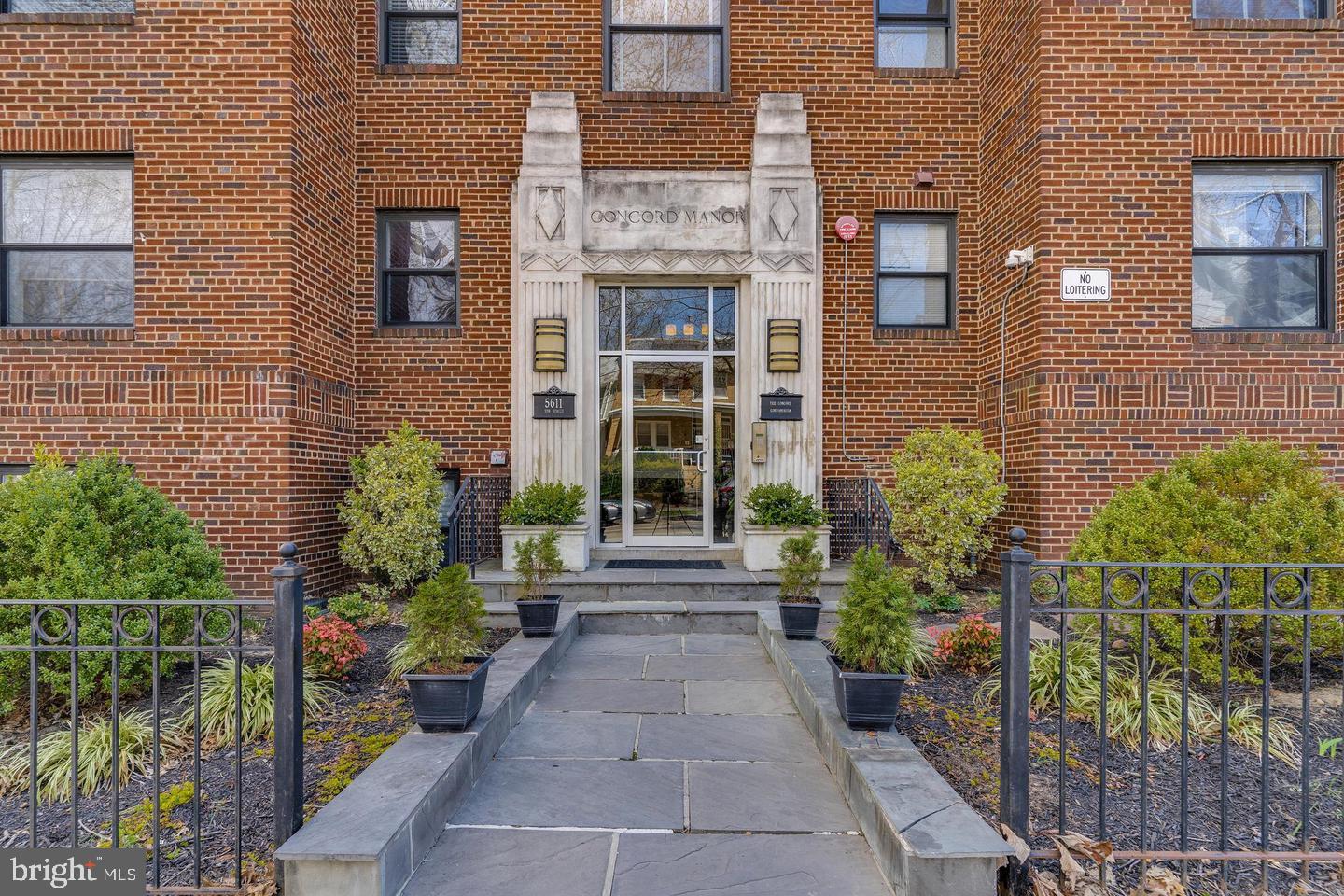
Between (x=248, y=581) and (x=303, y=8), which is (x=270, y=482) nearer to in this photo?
(x=248, y=581)

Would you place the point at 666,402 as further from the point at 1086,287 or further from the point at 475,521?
the point at 1086,287

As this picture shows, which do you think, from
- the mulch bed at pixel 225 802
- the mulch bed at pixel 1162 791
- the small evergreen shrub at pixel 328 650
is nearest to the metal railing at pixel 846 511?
the mulch bed at pixel 1162 791

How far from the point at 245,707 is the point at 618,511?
4674 mm

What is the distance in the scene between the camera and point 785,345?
303 inches

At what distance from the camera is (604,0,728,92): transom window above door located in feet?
27.1

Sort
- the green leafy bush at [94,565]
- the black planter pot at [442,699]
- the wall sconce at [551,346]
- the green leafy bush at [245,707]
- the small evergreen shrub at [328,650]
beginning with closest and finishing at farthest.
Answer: the black planter pot at [442,699] < the green leafy bush at [245,707] < the green leafy bush at [94,565] < the small evergreen shrub at [328,650] < the wall sconce at [551,346]

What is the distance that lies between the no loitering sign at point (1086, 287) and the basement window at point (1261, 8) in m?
2.74

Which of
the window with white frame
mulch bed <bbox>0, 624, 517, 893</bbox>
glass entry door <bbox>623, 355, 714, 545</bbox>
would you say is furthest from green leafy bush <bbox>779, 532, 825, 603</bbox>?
the window with white frame

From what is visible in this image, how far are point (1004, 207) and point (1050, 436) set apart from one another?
2.58 meters

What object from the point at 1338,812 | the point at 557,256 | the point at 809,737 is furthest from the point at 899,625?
the point at 557,256

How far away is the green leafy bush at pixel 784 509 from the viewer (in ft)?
23.3

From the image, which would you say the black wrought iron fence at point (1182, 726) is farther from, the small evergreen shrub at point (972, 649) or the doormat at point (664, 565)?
the doormat at point (664, 565)

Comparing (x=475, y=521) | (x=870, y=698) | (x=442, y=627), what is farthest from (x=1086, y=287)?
(x=442, y=627)

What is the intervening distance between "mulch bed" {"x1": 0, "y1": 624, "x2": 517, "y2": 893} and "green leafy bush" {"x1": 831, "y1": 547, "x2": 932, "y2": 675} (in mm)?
2421
